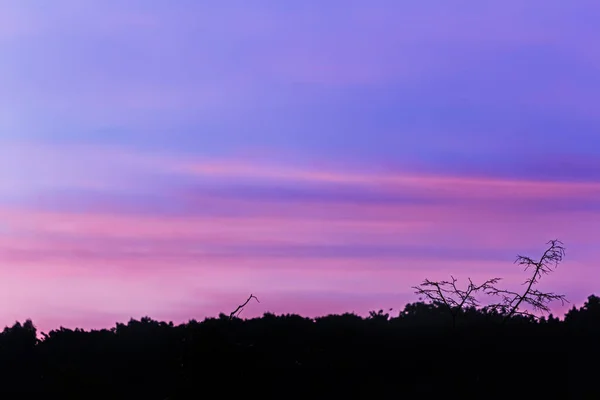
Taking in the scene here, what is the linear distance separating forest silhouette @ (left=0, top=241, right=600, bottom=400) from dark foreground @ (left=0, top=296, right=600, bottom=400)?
4cm

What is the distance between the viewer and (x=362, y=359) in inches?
1448

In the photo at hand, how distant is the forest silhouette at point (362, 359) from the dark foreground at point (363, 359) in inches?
1.5

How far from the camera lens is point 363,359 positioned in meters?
36.8

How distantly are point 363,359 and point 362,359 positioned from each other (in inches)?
2.0

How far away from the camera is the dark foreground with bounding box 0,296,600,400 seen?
34.8 m

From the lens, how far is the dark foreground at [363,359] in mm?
34812

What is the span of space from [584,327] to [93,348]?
64.5 feet

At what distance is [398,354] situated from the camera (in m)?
37.3

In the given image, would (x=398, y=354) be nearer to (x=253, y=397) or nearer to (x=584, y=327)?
Answer: (x=584, y=327)

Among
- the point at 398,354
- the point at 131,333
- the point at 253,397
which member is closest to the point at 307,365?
the point at 398,354

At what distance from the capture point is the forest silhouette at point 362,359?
34812 mm

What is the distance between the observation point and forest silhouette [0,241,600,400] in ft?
114

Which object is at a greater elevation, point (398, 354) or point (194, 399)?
point (398, 354)

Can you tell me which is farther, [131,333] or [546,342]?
[131,333]
